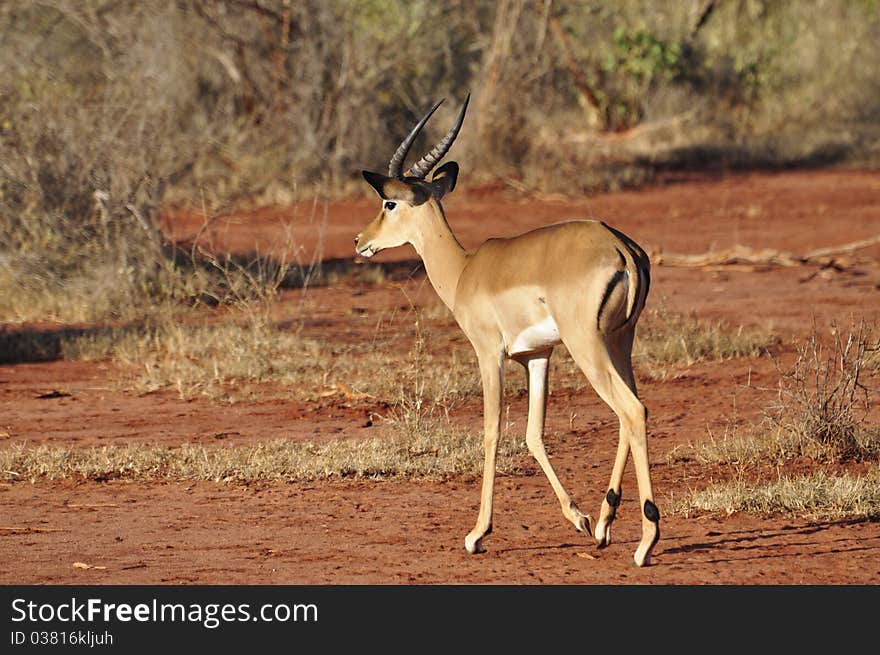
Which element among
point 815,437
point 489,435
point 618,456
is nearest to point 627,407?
point 618,456

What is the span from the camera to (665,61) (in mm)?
24016

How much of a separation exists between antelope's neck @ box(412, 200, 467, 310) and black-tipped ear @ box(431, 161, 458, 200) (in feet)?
0.37

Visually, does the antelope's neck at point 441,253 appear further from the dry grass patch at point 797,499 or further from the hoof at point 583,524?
the dry grass patch at point 797,499

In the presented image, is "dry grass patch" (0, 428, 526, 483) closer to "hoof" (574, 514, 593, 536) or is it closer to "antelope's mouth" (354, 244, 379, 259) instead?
"antelope's mouth" (354, 244, 379, 259)

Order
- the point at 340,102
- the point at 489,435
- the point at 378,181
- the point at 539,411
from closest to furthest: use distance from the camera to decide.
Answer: the point at 489,435 → the point at 539,411 → the point at 378,181 → the point at 340,102

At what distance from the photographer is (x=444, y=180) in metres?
7.12

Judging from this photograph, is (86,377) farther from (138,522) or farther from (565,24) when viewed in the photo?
(565,24)

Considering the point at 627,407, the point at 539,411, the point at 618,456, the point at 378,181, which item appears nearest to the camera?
the point at 627,407

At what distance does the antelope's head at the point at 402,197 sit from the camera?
22.4ft

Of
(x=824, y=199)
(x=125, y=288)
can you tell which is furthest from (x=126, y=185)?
(x=824, y=199)

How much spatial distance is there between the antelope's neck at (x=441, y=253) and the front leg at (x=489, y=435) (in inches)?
22.2

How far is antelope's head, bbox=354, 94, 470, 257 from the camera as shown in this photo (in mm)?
6840

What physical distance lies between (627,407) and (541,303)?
0.63 meters

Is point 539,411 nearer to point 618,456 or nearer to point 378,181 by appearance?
point 618,456
